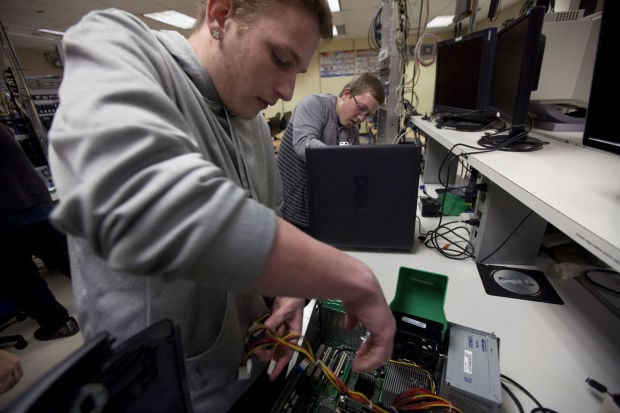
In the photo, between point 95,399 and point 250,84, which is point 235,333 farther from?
point 250,84

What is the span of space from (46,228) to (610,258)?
230cm

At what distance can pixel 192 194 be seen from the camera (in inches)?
A: 8.8

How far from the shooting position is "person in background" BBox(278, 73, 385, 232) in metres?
1.38

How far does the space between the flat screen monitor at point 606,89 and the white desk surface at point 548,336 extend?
1.51 feet

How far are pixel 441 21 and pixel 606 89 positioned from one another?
7258mm

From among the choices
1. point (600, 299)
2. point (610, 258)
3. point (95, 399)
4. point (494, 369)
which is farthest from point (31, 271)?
point (600, 299)

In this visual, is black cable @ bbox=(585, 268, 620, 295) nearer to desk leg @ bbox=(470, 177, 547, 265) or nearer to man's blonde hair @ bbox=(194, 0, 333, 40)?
desk leg @ bbox=(470, 177, 547, 265)

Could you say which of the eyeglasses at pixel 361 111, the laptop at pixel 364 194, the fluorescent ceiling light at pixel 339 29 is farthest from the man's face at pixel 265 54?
the fluorescent ceiling light at pixel 339 29

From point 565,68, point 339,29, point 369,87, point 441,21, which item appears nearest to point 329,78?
point 339,29

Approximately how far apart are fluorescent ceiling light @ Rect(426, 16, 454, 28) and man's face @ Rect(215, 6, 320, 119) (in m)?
6.84

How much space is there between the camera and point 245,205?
25cm

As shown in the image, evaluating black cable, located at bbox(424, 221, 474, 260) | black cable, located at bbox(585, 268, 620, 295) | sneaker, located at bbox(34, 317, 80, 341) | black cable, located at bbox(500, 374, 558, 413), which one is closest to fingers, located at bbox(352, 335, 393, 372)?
black cable, located at bbox(500, 374, 558, 413)

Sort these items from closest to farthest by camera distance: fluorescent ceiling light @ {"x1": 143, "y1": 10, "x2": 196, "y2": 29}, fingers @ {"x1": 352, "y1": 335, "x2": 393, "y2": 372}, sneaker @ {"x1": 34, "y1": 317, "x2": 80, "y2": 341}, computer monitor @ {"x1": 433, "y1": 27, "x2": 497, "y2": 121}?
fingers @ {"x1": 352, "y1": 335, "x2": 393, "y2": 372}, computer monitor @ {"x1": 433, "y1": 27, "x2": 497, "y2": 121}, sneaker @ {"x1": 34, "y1": 317, "x2": 80, "y2": 341}, fluorescent ceiling light @ {"x1": 143, "y1": 10, "x2": 196, "y2": 29}

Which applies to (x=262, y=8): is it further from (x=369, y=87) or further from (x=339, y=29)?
(x=339, y=29)
